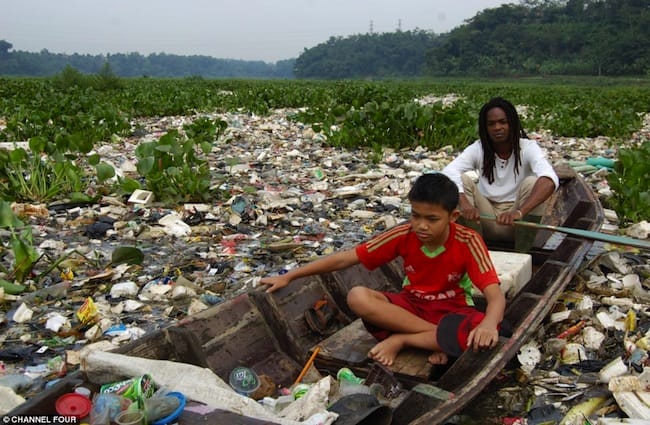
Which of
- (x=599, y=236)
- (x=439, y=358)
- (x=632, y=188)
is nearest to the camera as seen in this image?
(x=439, y=358)

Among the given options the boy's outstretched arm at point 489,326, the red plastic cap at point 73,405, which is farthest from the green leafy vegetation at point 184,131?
the red plastic cap at point 73,405

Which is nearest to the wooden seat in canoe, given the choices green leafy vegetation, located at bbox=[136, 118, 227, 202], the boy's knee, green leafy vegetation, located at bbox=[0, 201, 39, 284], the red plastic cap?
the boy's knee

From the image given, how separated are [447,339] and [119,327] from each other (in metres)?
2.05

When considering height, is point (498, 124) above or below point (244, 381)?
above

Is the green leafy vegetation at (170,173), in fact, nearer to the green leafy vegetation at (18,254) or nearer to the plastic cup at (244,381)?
the green leafy vegetation at (18,254)

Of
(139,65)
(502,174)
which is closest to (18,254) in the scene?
(502,174)

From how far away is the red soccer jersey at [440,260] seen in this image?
3.23 m

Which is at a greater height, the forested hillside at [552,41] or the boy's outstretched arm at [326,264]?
the forested hillside at [552,41]

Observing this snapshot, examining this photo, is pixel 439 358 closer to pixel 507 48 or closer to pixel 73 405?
pixel 73 405

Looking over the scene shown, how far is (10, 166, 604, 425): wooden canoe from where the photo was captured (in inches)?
103

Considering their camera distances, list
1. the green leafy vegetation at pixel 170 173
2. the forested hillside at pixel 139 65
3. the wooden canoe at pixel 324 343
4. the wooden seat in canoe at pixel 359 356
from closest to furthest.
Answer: the wooden canoe at pixel 324 343
the wooden seat in canoe at pixel 359 356
the green leafy vegetation at pixel 170 173
the forested hillside at pixel 139 65

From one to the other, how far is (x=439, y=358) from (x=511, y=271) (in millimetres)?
1013

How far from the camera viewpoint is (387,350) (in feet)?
10.8

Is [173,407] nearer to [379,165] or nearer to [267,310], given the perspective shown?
[267,310]
